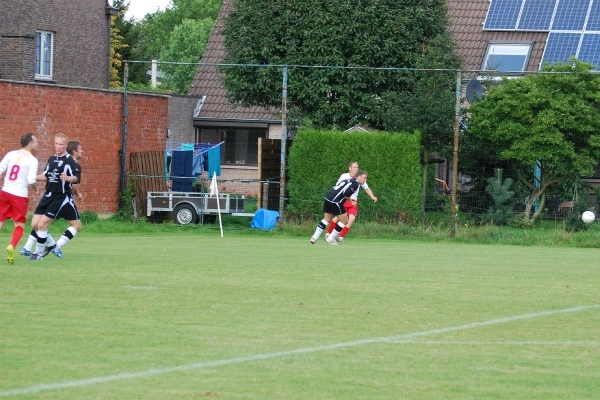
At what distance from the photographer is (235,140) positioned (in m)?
50.8

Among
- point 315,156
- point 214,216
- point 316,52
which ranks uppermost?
point 316,52

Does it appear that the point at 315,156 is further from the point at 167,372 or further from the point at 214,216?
the point at 167,372

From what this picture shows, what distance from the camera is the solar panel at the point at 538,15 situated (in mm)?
41156

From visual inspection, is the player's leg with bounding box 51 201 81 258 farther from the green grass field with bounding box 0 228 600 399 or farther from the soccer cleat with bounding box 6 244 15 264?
the soccer cleat with bounding box 6 244 15 264

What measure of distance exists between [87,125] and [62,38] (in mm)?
15074

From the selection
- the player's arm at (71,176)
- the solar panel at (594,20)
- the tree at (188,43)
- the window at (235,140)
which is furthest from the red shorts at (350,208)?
the tree at (188,43)

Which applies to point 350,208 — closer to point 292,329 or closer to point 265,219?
point 265,219

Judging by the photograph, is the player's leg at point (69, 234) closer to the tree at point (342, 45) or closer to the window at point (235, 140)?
the tree at point (342, 45)

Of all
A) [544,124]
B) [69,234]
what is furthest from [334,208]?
[69,234]

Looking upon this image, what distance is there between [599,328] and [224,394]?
15.9 ft

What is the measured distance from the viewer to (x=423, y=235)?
2692 cm

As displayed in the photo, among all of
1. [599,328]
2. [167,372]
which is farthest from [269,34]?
[167,372]

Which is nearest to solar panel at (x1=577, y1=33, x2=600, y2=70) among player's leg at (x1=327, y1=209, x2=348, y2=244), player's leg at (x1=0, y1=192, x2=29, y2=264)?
player's leg at (x1=327, y1=209, x2=348, y2=244)

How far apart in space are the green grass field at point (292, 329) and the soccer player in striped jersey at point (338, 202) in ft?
18.7
